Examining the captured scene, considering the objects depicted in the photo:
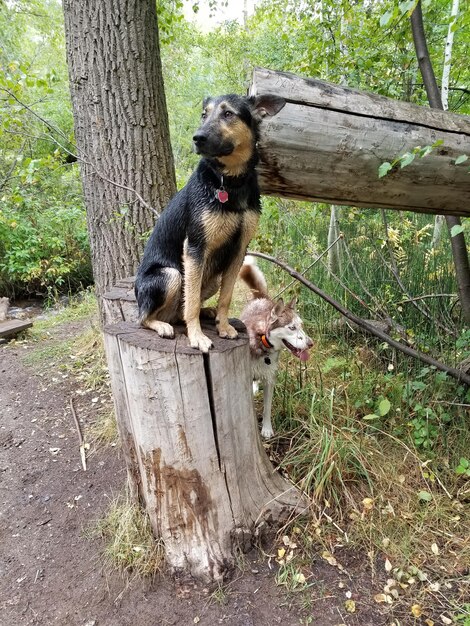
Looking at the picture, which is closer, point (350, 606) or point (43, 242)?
point (350, 606)

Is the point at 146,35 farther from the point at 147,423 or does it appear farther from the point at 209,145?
the point at 147,423

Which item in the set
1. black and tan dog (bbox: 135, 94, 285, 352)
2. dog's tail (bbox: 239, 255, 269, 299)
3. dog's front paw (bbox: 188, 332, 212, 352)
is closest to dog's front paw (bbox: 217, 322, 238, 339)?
black and tan dog (bbox: 135, 94, 285, 352)

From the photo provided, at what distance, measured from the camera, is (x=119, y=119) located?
364 cm

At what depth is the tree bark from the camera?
305 cm

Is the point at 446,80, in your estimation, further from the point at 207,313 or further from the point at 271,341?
the point at 207,313

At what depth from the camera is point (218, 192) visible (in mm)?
2020

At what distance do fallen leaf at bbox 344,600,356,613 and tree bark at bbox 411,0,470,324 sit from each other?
7.65ft

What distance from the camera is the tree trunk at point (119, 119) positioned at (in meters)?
3.50

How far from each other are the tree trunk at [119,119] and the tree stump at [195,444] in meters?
1.79

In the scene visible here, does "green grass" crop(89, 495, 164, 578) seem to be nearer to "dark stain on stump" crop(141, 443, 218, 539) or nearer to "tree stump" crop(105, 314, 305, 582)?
"tree stump" crop(105, 314, 305, 582)

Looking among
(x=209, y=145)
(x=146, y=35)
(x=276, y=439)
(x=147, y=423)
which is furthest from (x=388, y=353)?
(x=146, y=35)

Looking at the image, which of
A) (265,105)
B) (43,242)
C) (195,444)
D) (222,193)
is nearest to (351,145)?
(265,105)

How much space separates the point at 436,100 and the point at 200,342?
8.61 ft

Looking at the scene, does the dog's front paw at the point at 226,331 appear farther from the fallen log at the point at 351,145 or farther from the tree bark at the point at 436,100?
the tree bark at the point at 436,100
